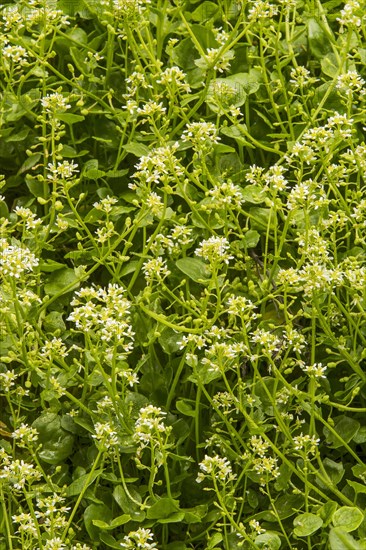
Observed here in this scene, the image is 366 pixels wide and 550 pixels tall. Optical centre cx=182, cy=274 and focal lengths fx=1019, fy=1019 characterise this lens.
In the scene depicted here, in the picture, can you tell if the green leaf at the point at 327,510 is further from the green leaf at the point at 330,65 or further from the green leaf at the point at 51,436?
the green leaf at the point at 330,65

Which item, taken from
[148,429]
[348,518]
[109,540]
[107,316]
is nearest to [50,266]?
[107,316]

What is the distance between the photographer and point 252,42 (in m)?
2.33

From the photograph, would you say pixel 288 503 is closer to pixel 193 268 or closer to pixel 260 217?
pixel 193 268

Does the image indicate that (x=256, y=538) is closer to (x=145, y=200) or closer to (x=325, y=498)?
(x=325, y=498)

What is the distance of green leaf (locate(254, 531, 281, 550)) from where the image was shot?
68.5 inches

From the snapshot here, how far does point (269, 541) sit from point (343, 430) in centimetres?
28

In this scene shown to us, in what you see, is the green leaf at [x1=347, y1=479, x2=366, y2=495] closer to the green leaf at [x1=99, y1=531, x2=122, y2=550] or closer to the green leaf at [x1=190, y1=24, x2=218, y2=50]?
the green leaf at [x1=99, y1=531, x2=122, y2=550]

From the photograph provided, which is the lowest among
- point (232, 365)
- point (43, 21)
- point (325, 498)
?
point (325, 498)

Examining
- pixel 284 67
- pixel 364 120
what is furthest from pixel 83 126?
pixel 364 120

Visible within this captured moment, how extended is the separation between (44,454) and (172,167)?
0.59 metres

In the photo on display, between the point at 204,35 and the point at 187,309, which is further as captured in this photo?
the point at 204,35

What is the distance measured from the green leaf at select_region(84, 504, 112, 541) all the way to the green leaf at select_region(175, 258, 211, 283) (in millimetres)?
452

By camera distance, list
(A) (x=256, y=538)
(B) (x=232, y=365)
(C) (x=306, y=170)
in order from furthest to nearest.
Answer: (C) (x=306, y=170) → (B) (x=232, y=365) → (A) (x=256, y=538)

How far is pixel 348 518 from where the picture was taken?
1.73m
